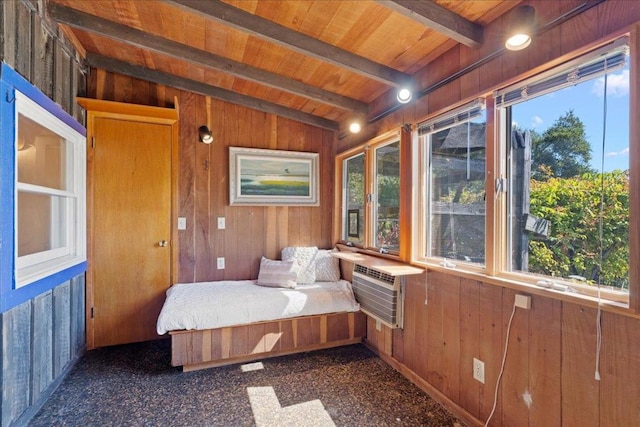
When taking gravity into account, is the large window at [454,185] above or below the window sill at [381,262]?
above

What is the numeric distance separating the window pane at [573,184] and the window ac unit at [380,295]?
907 millimetres

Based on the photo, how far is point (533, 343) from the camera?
1.51 m

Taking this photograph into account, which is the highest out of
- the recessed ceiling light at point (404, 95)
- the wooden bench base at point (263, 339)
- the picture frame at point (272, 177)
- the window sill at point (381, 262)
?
the recessed ceiling light at point (404, 95)

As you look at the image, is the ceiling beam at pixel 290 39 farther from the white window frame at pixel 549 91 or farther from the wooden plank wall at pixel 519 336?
the white window frame at pixel 549 91

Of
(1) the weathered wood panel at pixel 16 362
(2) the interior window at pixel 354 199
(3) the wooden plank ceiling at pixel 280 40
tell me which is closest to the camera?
(1) the weathered wood panel at pixel 16 362

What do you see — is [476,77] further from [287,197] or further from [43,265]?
[43,265]

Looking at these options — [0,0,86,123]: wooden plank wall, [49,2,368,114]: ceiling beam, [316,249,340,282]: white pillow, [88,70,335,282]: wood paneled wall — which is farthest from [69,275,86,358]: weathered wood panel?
[316,249,340,282]: white pillow

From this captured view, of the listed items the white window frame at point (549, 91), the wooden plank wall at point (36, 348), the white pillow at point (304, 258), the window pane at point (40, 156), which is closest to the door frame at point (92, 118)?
the wooden plank wall at point (36, 348)

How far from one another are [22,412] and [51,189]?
1416mm

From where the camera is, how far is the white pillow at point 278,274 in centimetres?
300

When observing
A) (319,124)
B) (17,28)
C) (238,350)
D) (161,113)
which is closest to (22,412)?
(238,350)

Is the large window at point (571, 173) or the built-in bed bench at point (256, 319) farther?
the built-in bed bench at point (256, 319)

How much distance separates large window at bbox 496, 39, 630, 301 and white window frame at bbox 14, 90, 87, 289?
107 inches

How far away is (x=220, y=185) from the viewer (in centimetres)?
327
